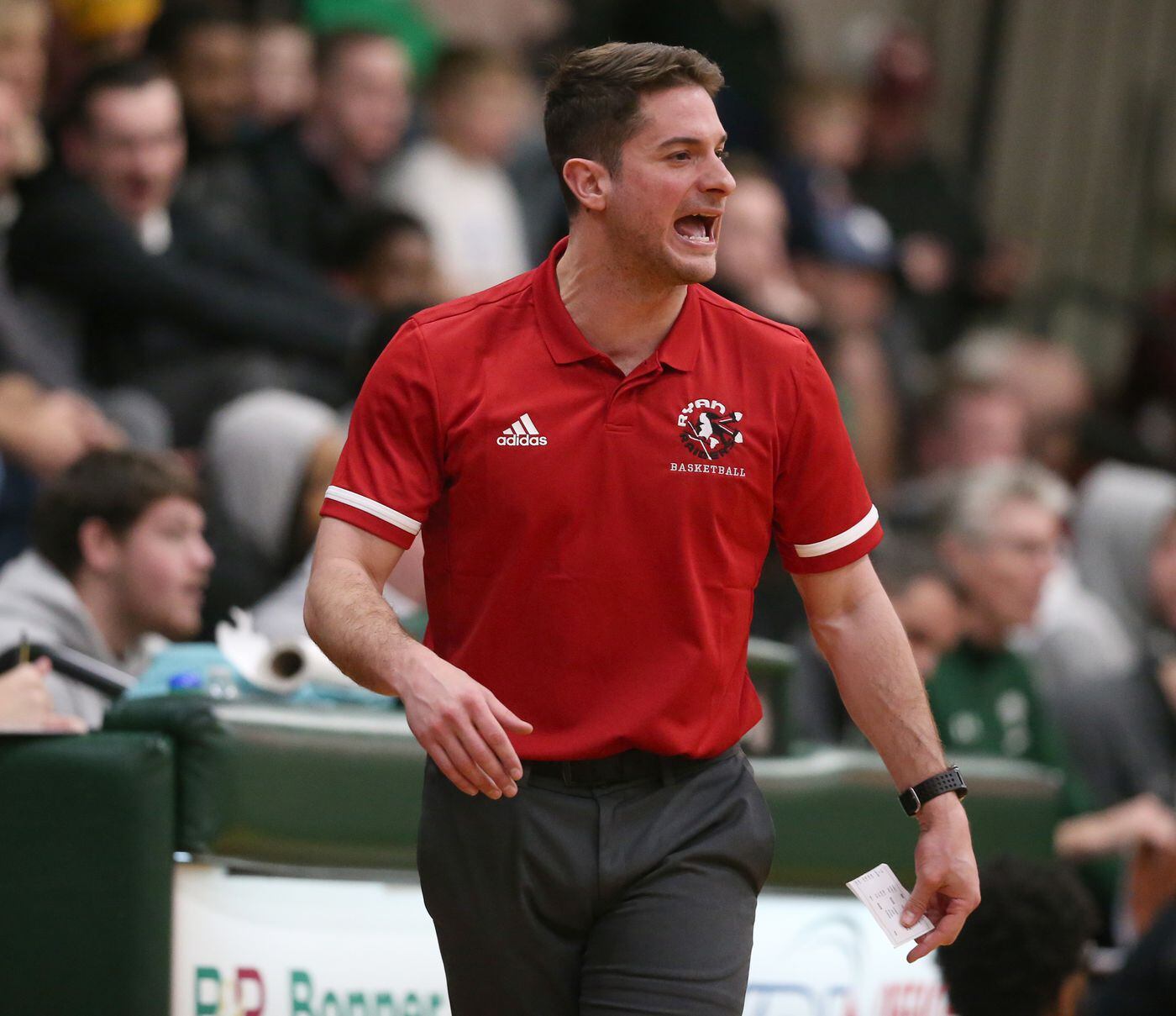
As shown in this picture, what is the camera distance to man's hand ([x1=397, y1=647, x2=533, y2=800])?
268 cm

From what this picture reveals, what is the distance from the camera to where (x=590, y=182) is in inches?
125

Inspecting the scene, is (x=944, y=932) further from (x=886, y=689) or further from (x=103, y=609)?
(x=103, y=609)

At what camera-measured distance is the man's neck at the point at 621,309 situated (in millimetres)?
3188

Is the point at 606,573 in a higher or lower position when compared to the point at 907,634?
higher

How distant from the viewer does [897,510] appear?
8.04 meters

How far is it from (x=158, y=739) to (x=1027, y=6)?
10.7 metres

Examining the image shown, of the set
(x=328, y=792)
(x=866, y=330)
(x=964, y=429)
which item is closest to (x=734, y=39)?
(x=866, y=330)

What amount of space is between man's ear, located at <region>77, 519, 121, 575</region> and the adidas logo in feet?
7.75

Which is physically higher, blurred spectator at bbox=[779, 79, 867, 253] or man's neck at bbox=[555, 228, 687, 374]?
blurred spectator at bbox=[779, 79, 867, 253]

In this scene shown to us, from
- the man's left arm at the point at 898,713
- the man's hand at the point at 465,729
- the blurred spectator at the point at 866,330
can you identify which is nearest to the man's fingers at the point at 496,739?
the man's hand at the point at 465,729

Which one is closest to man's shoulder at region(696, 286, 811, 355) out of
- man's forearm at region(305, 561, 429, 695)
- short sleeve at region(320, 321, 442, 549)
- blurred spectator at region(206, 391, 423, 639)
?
short sleeve at region(320, 321, 442, 549)

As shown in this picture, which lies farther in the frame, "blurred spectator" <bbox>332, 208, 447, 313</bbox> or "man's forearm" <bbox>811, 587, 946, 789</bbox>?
"blurred spectator" <bbox>332, 208, 447, 313</bbox>

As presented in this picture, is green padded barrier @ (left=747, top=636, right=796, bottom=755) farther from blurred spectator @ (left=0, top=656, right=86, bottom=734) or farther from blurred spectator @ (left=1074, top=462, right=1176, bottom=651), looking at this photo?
blurred spectator @ (left=1074, top=462, right=1176, bottom=651)

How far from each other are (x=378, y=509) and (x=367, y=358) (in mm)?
3373
